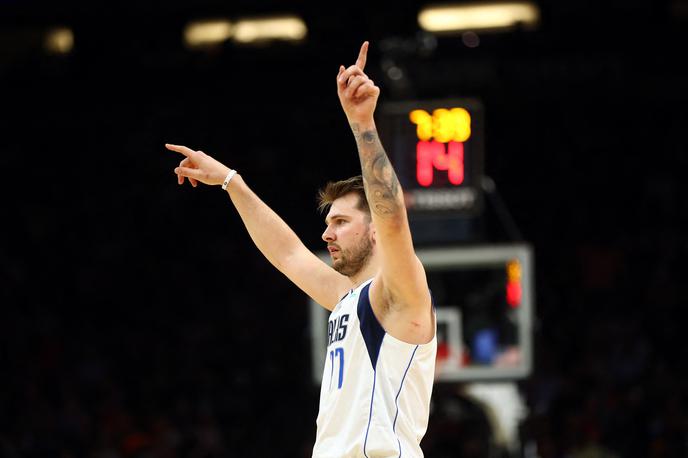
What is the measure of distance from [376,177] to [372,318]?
1.94ft

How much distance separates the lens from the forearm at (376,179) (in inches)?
178

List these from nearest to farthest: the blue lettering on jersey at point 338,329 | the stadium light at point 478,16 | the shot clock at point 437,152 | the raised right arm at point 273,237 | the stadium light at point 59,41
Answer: the blue lettering on jersey at point 338,329 → the raised right arm at point 273,237 → the shot clock at point 437,152 → the stadium light at point 478,16 → the stadium light at point 59,41

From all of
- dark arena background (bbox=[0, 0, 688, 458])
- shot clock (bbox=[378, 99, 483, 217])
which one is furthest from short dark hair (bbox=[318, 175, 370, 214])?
dark arena background (bbox=[0, 0, 688, 458])

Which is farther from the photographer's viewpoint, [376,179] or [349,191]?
[349,191]

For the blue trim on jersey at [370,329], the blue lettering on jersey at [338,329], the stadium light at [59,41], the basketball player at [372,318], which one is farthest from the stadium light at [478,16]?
the blue trim on jersey at [370,329]

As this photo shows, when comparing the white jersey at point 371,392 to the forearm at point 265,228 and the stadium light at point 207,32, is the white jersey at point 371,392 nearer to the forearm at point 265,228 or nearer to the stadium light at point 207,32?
the forearm at point 265,228

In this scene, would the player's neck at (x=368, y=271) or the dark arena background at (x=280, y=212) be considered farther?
the dark arena background at (x=280, y=212)

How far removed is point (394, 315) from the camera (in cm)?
480

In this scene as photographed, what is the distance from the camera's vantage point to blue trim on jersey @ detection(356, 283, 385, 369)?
483 cm

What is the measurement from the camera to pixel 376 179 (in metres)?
4.55

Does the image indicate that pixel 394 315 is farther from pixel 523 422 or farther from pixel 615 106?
pixel 615 106

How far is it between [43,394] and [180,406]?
172 centimetres

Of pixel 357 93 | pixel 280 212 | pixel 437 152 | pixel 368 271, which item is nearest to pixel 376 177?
pixel 357 93

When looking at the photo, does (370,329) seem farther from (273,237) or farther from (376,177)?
(273,237)
